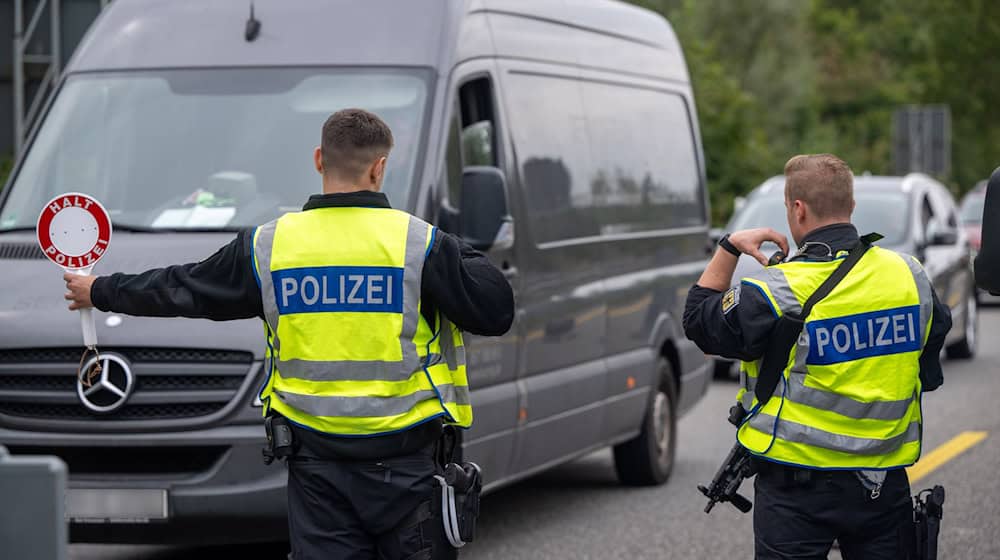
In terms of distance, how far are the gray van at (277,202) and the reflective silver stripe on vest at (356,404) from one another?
2.07 m

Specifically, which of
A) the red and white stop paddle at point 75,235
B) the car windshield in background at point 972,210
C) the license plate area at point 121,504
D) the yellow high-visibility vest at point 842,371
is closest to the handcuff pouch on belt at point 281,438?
the red and white stop paddle at point 75,235

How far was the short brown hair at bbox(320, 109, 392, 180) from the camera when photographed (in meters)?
4.59

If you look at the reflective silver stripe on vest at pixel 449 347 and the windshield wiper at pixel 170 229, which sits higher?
the windshield wiper at pixel 170 229

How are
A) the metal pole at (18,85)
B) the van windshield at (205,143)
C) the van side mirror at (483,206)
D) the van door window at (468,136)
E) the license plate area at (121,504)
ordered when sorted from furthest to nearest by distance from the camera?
1. the metal pole at (18,85)
2. the van door window at (468,136)
3. the van windshield at (205,143)
4. the van side mirror at (483,206)
5. the license plate area at (121,504)

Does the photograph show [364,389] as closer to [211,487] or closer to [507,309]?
[507,309]

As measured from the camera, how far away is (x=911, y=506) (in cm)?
491

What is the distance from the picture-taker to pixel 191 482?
6.64 metres

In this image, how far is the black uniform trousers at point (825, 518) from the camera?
189 inches

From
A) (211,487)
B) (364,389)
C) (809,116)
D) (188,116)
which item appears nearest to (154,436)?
(211,487)

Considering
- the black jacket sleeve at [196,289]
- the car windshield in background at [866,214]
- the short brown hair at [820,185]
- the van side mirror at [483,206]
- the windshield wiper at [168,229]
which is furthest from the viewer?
the car windshield in background at [866,214]

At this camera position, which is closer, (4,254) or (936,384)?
(936,384)

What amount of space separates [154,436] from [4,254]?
1204mm

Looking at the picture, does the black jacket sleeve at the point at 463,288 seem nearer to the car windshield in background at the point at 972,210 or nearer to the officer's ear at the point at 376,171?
the officer's ear at the point at 376,171

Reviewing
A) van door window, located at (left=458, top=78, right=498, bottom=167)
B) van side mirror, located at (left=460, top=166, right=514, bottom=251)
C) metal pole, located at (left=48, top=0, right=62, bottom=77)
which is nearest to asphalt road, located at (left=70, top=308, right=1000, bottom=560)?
van side mirror, located at (left=460, top=166, right=514, bottom=251)
